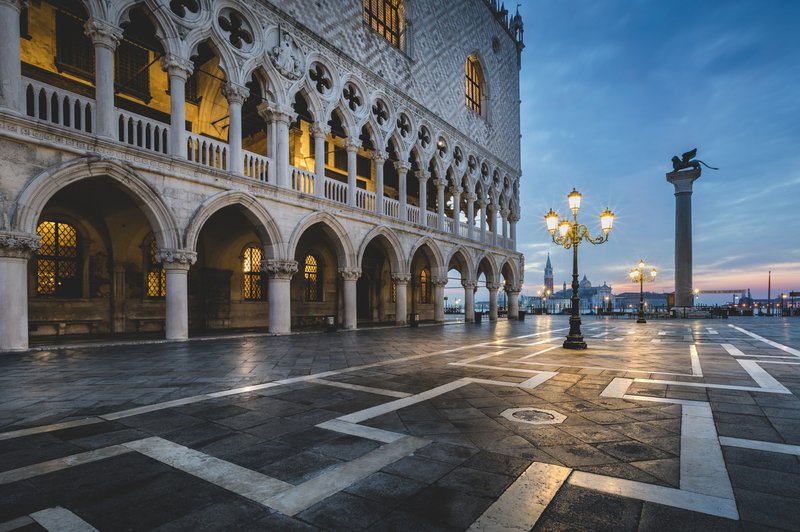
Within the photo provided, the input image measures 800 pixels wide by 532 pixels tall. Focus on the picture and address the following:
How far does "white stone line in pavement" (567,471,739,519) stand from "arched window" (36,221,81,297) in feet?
53.8

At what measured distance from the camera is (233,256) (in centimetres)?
1728

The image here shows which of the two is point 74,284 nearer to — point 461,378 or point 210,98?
point 210,98

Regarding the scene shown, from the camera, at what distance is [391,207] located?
1930cm

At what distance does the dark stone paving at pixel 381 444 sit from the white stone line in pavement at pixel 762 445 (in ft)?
0.41

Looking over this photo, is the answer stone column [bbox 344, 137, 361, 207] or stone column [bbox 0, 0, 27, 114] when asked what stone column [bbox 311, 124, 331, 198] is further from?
stone column [bbox 0, 0, 27, 114]

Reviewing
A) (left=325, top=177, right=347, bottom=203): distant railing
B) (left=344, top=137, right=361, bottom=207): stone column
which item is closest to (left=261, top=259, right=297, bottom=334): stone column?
(left=325, top=177, right=347, bottom=203): distant railing

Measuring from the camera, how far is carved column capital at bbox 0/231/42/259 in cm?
844

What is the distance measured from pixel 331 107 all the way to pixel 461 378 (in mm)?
12923

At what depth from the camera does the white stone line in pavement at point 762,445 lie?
329cm

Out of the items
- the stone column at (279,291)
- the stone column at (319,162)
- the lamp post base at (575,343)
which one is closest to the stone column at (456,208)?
the stone column at (319,162)

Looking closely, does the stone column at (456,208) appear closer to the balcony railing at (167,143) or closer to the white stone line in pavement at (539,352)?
the balcony railing at (167,143)

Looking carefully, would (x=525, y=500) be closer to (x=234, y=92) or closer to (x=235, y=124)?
(x=235, y=124)

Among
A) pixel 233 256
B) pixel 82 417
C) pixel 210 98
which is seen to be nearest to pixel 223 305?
pixel 233 256

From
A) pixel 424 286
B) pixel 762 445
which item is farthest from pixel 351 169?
pixel 762 445
